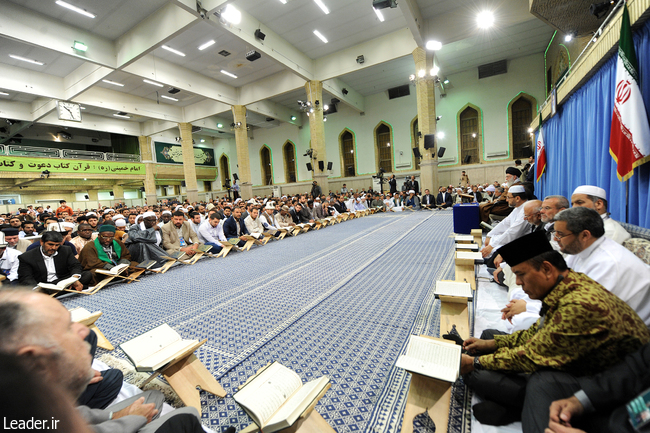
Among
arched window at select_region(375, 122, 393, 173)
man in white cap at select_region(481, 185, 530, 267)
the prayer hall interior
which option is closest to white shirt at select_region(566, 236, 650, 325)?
the prayer hall interior

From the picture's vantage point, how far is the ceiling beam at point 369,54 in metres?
9.85

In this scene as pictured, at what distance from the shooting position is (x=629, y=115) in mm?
2084

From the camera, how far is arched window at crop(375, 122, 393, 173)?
15.9 meters

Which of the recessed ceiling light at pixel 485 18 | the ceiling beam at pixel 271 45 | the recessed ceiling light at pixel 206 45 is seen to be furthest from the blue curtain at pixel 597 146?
the recessed ceiling light at pixel 206 45

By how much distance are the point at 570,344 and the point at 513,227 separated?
8.36ft

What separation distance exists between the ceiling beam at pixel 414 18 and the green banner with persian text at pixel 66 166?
16.0m

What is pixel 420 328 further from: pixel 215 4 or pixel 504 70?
pixel 504 70

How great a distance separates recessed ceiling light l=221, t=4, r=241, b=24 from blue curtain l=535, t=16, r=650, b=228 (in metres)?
7.08

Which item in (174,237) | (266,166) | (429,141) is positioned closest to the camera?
(174,237)

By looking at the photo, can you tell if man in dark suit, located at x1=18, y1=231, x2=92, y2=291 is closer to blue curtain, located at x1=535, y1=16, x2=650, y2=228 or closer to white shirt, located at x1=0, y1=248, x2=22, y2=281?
white shirt, located at x1=0, y1=248, x2=22, y2=281

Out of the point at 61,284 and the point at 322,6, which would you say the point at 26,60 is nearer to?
the point at 322,6

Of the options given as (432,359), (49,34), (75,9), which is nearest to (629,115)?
(432,359)

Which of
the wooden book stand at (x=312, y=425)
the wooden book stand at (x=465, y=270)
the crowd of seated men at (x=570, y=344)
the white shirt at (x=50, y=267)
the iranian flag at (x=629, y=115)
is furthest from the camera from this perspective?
the white shirt at (x=50, y=267)

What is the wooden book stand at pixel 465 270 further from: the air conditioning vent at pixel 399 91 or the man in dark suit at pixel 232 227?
the air conditioning vent at pixel 399 91
